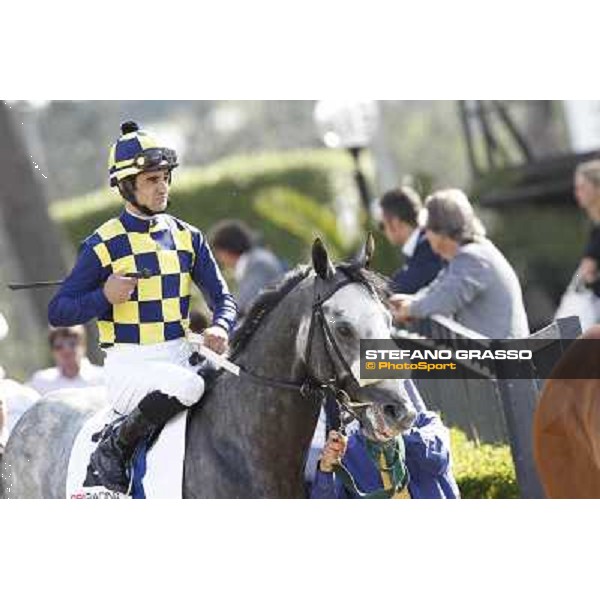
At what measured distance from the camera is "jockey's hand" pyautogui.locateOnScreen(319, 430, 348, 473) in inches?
220

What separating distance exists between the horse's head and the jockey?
454 millimetres

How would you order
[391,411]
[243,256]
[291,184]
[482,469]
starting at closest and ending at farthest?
[391,411], [482,469], [243,256], [291,184]

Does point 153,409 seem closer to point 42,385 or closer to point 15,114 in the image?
point 42,385

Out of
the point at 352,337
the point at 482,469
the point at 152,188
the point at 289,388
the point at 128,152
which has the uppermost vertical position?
the point at 128,152

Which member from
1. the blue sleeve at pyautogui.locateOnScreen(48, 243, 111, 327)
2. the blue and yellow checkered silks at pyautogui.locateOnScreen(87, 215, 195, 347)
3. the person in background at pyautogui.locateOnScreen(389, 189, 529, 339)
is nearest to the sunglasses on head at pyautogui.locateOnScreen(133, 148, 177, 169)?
the blue and yellow checkered silks at pyautogui.locateOnScreen(87, 215, 195, 347)

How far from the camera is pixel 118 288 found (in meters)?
5.68

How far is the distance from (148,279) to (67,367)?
3.44 feet

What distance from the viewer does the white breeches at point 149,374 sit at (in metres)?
5.65

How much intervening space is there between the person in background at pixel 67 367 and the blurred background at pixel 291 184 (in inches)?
2.3

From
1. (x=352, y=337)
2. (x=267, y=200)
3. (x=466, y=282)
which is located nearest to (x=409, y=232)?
(x=466, y=282)

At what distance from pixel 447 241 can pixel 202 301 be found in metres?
1.11

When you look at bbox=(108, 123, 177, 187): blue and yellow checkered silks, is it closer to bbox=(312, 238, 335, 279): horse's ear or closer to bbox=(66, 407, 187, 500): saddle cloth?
bbox=(312, 238, 335, 279): horse's ear

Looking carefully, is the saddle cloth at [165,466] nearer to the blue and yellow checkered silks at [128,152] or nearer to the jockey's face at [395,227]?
the blue and yellow checkered silks at [128,152]

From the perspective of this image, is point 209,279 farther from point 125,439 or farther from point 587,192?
point 587,192
